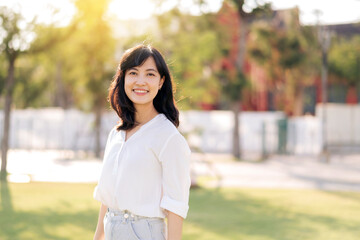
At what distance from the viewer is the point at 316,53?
3438 cm

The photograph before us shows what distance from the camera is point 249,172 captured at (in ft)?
53.2

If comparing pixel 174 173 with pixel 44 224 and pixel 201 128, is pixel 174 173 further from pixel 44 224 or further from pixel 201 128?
pixel 201 128

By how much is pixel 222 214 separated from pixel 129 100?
6232 mm

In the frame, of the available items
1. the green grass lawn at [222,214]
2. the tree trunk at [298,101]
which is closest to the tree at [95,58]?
the green grass lawn at [222,214]

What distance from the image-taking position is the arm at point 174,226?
8.96 ft

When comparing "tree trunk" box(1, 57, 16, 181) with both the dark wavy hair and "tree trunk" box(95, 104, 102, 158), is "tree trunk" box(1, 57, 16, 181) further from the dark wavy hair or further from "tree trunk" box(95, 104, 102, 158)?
the dark wavy hair

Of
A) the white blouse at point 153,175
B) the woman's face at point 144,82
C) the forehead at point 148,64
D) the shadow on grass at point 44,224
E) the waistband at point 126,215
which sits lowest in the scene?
the shadow on grass at point 44,224

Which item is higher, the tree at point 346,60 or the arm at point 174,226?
the tree at point 346,60

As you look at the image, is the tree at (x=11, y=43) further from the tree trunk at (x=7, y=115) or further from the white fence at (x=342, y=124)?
the white fence at (x=342, y=124)

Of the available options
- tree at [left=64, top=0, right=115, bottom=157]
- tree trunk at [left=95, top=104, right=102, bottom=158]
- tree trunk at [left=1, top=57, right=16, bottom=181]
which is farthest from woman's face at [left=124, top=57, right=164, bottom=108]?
tree trunk at [left=95, top=104, right=102, bottom=158]

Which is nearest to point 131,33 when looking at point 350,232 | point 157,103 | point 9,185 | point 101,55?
point 101,55

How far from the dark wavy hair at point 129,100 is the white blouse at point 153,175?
15cm

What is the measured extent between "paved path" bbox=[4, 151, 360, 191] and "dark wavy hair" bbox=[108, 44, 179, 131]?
32.2 feet

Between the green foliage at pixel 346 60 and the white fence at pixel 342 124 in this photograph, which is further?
the green foliage at pixel 346 60
